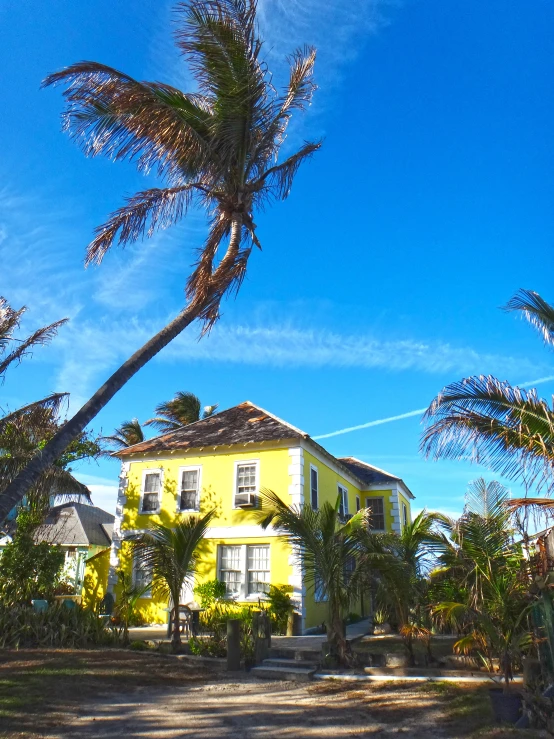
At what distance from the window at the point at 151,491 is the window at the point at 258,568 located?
4.16 meters

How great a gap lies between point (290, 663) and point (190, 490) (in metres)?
9.20

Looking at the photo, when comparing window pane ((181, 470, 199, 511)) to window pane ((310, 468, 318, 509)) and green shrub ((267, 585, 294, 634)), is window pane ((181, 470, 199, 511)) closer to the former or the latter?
window pane ((310, 468, 318, 509))

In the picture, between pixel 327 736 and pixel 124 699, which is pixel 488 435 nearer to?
pixel 327 736

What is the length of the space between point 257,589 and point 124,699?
349 inches

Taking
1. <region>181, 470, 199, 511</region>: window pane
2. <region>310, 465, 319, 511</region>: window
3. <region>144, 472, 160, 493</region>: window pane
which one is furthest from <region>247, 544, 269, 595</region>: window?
<region>144, 472, 160, 493</region>: window pane

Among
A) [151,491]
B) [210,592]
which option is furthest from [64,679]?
[151,491]

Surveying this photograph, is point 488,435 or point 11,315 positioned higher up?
point 11,315

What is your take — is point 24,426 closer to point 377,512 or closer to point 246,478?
point 246,478

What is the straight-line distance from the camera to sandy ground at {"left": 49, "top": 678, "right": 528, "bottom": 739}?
6391 mm

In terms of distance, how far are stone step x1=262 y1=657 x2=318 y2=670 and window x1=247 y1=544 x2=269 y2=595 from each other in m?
5.93

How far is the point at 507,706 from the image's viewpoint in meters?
6.62

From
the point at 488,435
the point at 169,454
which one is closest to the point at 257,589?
the point at 169,454

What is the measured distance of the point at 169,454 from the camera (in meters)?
19.4

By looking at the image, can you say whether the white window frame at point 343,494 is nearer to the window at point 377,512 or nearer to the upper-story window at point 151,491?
the window at point 377,512
